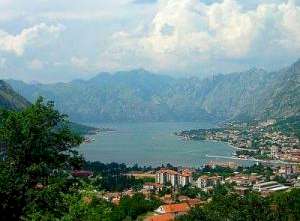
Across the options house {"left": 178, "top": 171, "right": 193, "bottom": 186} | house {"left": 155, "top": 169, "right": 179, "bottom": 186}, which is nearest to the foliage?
house {"left": 178, "top": 171, "right": 193, "bottom": 186}

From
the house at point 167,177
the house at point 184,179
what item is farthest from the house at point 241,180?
the house at point 167,177

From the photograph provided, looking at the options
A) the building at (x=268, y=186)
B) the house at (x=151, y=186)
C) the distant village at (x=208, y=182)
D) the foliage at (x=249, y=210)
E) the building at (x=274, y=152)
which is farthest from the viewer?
the building at (x=274, y=152)

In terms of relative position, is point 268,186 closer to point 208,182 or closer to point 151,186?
point 208,182

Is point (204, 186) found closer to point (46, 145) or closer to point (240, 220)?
point (240, 220)

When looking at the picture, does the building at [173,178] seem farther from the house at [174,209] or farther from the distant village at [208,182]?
the house at [174,209]

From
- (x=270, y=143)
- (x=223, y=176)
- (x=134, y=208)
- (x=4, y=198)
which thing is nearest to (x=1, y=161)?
(x=4, y=198)

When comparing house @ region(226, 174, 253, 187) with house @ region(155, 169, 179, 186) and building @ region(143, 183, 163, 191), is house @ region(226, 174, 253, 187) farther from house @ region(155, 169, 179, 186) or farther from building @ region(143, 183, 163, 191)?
building @ region(143, 183, 163, 191)

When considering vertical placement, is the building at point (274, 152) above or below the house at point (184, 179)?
above

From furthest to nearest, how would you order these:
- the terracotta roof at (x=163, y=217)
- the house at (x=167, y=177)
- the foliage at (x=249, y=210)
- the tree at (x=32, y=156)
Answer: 1. the house at (x=167, y=177)
2. the terracotta roof at (x=163, y=217)
3. the foliage at (x=249, y=210)
4. the tree at (x=32, y=156)

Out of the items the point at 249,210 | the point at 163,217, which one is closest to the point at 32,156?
the point at 249,210
